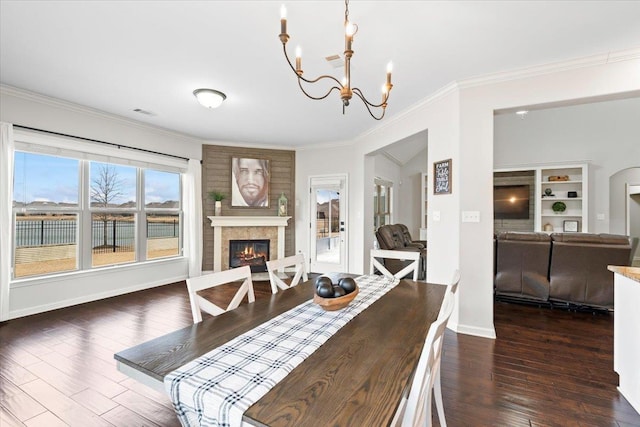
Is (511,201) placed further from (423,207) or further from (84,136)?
(84,136)

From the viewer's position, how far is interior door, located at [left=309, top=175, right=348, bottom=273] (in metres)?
5.80

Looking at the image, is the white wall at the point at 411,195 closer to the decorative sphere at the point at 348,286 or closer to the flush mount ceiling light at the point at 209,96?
the flush mount ceiling light at the point at 209,96

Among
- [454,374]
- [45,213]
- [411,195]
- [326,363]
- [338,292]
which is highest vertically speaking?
[411,195]

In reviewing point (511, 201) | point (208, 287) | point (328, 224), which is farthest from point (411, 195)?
point (208, 287)

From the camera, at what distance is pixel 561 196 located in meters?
6.70

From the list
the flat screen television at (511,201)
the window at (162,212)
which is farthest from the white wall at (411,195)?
the window at (162,212)

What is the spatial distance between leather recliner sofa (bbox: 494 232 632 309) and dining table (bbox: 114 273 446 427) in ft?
9.33

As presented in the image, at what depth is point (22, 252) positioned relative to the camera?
3.62 metres

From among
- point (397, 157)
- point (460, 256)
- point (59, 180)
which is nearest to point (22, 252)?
point (59, 180)

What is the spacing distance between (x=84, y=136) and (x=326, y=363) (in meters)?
4.66

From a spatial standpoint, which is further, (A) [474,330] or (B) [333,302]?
(A) [474,330]

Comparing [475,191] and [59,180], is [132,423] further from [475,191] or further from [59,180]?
[59,180]

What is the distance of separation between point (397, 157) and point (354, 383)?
731cm

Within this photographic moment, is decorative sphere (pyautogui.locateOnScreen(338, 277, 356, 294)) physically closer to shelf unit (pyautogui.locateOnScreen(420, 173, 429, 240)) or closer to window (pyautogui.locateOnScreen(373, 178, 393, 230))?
window (pyautogui.locateOnScreen(373, 178, 393, 230))
